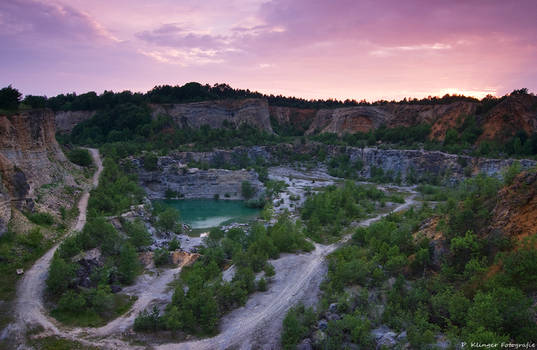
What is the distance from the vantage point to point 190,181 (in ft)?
167

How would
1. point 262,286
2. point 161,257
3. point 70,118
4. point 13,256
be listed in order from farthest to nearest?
1. point 70,118
2. point 161,257
3. point 13,256
4. point 262,286

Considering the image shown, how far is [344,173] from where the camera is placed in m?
55.5

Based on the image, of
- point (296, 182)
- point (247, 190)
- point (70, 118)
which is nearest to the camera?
point (247, 190)

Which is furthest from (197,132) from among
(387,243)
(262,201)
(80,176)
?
(387,243)

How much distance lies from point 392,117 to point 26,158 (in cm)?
6208

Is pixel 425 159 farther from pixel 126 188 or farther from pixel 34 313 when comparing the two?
pixel 34 313

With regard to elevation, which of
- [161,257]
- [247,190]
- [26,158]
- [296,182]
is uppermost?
[26,158]

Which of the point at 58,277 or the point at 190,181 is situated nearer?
the point at 58,277

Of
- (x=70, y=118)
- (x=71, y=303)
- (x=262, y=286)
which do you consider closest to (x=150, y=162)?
(x=70, y=118)

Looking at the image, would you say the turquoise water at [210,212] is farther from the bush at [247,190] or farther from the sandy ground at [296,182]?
the sandy ground at [296,182]

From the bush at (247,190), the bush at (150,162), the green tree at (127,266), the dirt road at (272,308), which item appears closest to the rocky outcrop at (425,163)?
the bush at (247,190)

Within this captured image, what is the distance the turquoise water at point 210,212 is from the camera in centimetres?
3772

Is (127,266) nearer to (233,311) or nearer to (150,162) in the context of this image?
(233,311)

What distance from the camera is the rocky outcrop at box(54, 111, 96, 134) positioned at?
238 feet
